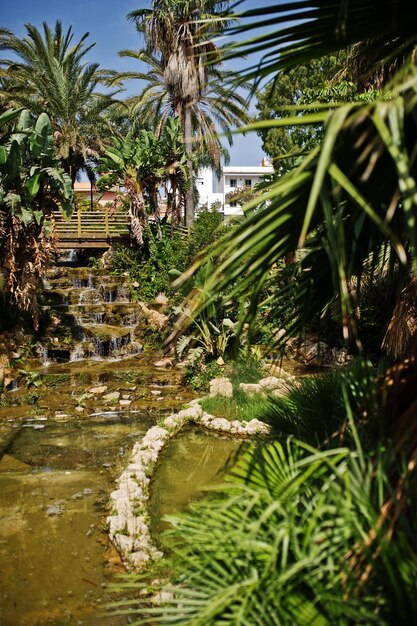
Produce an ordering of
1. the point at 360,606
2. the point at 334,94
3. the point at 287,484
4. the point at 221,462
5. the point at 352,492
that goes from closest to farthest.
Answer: the point at 360,606
the point at 352,492
the point at 287,484
the point at 221,462
the point at 334,94

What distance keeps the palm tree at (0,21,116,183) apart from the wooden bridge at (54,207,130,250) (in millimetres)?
3372

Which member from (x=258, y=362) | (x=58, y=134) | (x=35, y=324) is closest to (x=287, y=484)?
(x=258, y=362)

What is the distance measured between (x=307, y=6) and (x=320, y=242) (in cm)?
115

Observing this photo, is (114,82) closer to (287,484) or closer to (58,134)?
(58,134)

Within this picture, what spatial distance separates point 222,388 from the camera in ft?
35.1

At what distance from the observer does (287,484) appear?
2.39 m

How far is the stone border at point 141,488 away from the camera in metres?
5.11

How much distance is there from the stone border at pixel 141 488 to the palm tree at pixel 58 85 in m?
18.4

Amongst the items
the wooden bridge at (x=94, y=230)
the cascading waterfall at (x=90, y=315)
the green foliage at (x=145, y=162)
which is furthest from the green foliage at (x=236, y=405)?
the wooden bridge at (x=94, y=230)

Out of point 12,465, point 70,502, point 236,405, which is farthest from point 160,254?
Result: point 70,502

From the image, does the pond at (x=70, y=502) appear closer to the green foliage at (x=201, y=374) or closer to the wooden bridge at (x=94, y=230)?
the green foliage at (x=201, y=374)

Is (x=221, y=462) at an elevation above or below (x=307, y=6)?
below

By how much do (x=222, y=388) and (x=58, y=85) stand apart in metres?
18.7

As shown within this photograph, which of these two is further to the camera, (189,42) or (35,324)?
(189,42)
